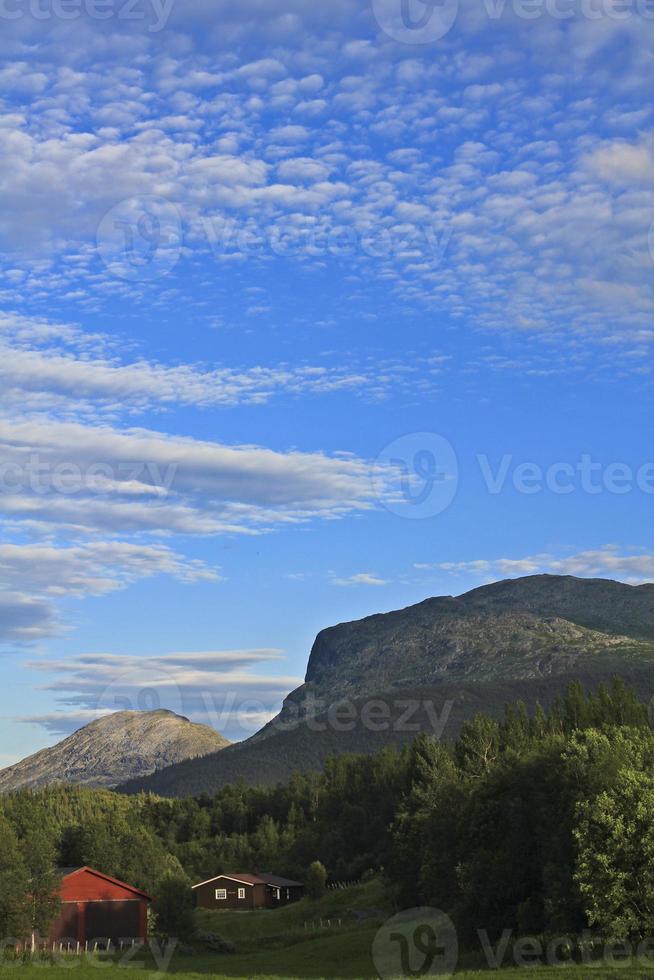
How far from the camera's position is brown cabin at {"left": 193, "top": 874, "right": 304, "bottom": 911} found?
153m

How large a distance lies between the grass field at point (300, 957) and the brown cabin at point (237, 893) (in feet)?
29.5

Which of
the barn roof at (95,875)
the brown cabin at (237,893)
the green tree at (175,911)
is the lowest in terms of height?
the brown cabin at (237,893)

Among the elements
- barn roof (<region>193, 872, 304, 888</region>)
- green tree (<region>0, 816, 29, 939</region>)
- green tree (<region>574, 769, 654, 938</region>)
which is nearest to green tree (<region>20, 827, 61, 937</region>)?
green tree (<region>0, 816, 29, 939</region>)

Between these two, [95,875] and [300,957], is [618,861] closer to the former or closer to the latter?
[300,957]

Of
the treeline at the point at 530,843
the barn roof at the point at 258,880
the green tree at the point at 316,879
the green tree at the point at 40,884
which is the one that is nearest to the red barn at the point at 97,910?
the green tree at the point at 40,884

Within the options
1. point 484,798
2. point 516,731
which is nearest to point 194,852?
point 516,731

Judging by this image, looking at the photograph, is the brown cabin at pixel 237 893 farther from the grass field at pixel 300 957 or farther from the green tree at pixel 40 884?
the green tree at pixel 40 884

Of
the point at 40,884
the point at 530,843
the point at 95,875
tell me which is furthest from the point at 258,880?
the point at 530,843

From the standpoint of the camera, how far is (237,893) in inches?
6068

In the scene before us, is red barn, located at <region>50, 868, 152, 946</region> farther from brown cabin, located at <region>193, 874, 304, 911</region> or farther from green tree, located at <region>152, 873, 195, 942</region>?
brown cabin, located at <region>193, 874, 304, 911</region>

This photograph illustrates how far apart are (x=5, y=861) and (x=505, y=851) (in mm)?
42460

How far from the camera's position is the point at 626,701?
165250 millimetres

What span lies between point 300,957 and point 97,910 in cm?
2812

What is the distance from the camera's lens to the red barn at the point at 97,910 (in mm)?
101688
